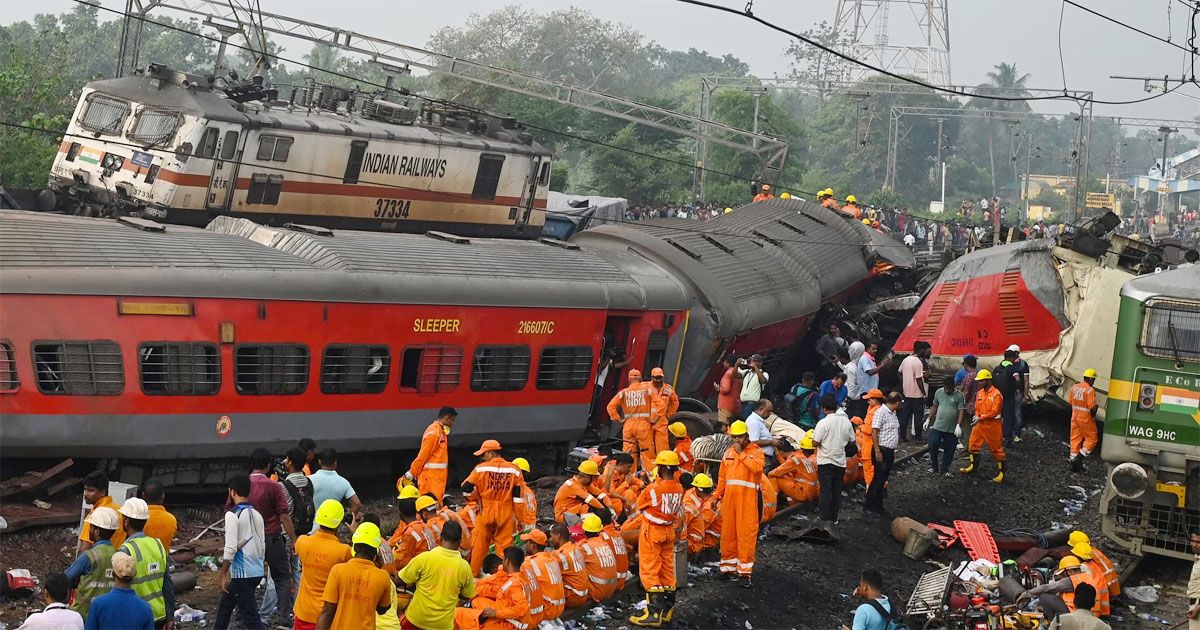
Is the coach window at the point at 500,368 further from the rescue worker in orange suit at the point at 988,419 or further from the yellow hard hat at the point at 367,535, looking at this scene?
the yellow hard hat at the point at 367,535

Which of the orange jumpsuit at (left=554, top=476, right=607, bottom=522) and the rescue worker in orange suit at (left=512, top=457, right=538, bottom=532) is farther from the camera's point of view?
the orange jumpsuit at (left=554, top=476, right=607, bottom=522)

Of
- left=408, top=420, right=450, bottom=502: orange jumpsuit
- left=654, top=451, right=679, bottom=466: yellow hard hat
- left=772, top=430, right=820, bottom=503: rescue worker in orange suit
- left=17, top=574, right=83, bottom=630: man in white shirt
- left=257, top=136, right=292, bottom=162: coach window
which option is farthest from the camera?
left=257, top=136, right=292, bottom=162: coach window

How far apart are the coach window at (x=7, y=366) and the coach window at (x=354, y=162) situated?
935 centimetres

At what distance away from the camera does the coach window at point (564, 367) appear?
1827cm

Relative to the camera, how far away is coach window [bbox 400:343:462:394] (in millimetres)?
16734

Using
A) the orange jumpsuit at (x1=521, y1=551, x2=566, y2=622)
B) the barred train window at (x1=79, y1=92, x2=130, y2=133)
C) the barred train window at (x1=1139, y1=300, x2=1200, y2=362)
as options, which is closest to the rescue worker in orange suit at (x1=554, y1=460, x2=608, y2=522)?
the orange jumpsuit at (x1=521, y1=551, x2=566, y2=622)

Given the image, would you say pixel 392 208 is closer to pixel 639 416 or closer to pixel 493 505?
pixel 639 416

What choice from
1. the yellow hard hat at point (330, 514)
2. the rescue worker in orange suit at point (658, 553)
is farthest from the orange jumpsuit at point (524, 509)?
the yellow hard hat at point (330, 514)

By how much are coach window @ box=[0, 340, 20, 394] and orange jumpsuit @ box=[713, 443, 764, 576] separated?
678cm

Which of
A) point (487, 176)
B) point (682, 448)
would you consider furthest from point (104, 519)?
point (487, 176)

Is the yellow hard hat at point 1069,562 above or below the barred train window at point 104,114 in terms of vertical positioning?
below

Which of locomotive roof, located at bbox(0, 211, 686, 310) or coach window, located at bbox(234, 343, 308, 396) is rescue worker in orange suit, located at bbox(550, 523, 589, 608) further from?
locomotive roof, located at bbox(0, 211, 686, 310)

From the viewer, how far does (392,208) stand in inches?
931

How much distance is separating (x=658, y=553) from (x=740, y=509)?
146 cm
